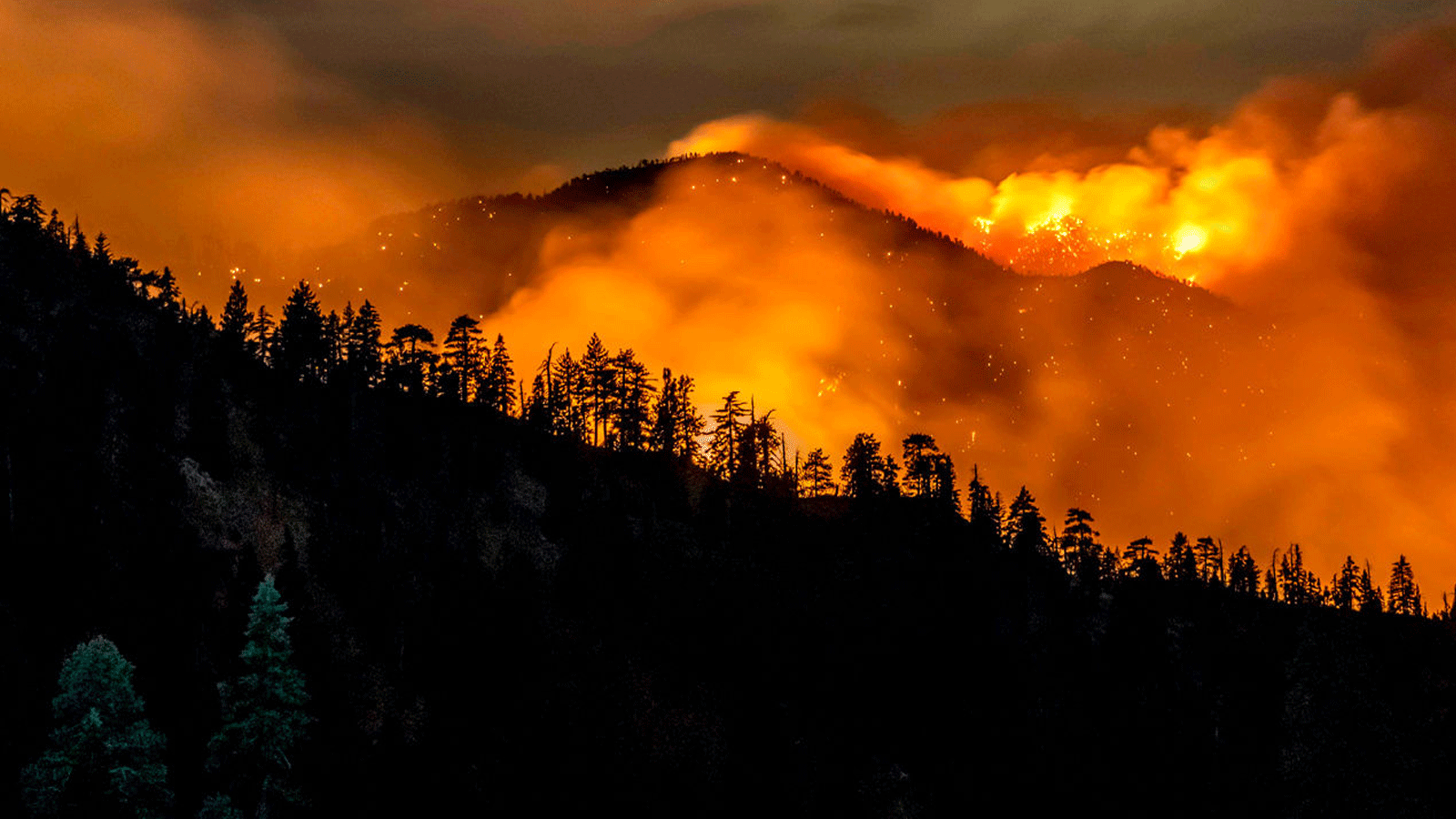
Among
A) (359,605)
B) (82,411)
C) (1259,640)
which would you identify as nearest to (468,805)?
(359,605)

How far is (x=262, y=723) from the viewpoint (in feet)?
192

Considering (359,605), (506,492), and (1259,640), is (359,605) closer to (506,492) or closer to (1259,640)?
(506,492)

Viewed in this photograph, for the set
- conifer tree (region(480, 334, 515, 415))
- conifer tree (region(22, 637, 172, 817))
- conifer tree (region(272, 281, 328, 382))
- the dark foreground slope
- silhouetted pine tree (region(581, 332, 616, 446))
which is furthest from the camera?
silhouetted pine tree (region(581, 332, 616, 446))

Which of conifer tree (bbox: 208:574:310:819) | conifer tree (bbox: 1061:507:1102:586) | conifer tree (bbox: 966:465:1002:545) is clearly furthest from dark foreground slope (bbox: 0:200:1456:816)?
conifer tree (bbox: 1061:507:1102:586)

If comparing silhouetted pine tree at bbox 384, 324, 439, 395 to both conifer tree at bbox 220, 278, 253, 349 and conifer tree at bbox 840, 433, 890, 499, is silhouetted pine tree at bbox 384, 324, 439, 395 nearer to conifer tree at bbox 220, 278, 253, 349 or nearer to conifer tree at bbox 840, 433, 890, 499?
conifer tree at bbox 220, 278, 253, 349

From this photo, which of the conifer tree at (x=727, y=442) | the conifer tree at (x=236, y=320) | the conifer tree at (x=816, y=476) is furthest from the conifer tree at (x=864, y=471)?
the conifer tree at (x=236, y=320)

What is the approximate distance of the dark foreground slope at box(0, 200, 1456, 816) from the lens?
78312 mm

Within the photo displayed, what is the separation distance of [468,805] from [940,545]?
270 feet

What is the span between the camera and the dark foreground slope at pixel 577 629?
7831 cm

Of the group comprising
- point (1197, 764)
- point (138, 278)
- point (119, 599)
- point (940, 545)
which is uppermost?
point (138, 278)

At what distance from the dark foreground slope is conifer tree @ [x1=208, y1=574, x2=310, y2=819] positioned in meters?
7.30

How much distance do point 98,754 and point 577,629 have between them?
2193 inches

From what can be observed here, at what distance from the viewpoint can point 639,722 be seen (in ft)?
330

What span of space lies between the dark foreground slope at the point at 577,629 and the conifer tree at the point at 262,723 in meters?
7.30
